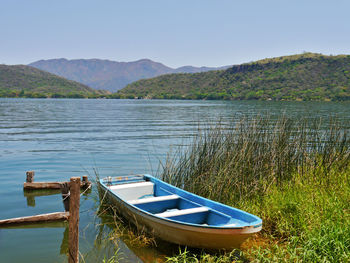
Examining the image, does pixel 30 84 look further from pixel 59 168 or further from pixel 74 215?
pixel 74 215

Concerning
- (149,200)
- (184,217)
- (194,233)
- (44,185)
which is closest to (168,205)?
(149,200)

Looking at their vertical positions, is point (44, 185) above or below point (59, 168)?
above

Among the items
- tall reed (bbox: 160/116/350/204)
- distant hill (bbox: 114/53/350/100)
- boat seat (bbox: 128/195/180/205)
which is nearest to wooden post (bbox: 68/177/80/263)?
boat seat (bbox: 128/195/180/205)

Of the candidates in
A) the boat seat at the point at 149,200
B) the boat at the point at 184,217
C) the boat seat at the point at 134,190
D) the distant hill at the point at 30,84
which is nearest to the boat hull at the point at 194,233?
the boat at the point at 184,217

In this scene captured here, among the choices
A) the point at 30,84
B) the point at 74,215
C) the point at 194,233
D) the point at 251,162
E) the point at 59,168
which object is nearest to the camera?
the point at 74,215

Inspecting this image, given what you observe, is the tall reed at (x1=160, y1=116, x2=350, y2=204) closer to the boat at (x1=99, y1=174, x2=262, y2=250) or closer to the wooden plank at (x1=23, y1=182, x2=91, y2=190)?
the boat at (x1=99, y1=174, x2=262, y2=250)

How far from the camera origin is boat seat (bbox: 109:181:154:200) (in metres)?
7.08

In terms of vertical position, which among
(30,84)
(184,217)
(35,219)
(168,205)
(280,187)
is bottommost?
(35,219)

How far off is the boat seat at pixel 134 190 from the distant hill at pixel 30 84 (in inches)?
4062

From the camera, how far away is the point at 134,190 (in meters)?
7.17

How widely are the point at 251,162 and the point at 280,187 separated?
0.79m

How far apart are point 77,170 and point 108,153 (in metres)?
3.59

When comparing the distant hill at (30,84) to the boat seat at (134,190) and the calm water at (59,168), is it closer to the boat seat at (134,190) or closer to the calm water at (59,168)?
the calm water at (59,168)

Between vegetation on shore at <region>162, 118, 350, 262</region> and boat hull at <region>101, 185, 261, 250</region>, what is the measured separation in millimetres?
179
